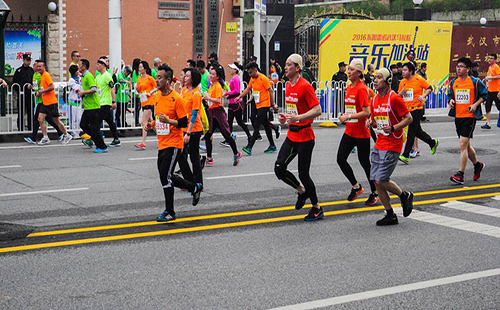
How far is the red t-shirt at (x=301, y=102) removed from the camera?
8.99m

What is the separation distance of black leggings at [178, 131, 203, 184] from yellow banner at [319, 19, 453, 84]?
50.6 ft

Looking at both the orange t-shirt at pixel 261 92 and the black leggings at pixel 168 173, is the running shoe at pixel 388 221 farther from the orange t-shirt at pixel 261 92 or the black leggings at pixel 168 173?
the orange t-shirt at pixel 261 92

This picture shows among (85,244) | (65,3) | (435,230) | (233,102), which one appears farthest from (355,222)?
(65,3)

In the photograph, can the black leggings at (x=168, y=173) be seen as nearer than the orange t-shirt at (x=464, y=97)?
Yes

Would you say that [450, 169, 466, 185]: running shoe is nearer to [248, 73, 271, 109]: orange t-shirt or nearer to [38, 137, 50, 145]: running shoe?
[248, 73, 271, 109]: orange t-shirt

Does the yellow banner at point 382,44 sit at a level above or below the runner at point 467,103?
above

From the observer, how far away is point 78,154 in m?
15.2

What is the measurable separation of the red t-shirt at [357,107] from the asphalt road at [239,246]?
0.93m

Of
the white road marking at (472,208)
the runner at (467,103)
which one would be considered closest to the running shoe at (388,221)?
the white road marking at (472,208)

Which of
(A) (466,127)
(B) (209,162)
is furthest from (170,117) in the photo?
(A) (466,127)

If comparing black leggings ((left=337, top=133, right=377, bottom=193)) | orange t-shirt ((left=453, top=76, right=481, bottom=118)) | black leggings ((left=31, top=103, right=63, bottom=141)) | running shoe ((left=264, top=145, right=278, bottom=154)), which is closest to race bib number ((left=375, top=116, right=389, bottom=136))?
black leggings ((left=337, top=133, right=377, bottom=193))

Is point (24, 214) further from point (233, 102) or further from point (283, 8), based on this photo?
point (283, 8)

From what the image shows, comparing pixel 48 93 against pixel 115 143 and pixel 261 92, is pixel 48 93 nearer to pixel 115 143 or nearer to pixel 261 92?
pixel 115 143

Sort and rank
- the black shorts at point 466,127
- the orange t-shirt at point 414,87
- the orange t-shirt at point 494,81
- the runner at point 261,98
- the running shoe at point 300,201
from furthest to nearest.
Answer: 1. the orange t-shirt at point 494,81
2. the runner at point 261,98
3. the orange t-shirt at point 414,87
4. the black shorts at point 466,127
5. the running shoe at point 300,201
